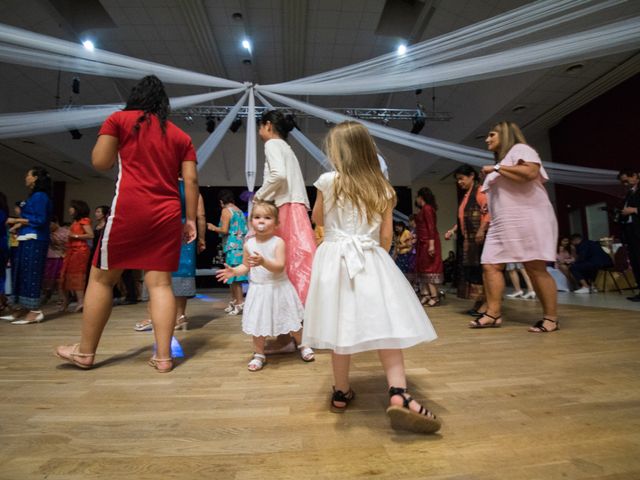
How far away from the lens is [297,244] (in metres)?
1.99

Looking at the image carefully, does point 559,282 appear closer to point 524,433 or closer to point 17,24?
point 524,433

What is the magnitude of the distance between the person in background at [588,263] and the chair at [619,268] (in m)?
0.11

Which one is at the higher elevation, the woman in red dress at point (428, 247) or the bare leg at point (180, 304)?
the woman in red dress at point (428, 247)

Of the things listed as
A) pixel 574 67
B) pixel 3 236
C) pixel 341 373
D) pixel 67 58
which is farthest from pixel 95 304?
pixel 574 67

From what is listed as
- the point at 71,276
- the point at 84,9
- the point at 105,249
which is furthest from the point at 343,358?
the point at 84,9

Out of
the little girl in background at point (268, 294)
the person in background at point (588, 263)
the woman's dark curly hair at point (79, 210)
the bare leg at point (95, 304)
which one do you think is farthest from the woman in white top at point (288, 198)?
the person in background at point (588, 263)

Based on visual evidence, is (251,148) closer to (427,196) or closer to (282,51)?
(427,196)

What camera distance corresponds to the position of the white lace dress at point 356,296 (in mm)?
1059

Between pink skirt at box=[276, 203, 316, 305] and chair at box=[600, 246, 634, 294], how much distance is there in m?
5.81

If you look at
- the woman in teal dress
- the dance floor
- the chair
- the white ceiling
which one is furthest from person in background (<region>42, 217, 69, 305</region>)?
the chair

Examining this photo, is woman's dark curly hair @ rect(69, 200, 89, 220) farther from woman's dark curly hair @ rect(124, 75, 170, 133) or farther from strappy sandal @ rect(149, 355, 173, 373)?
strappy sandal @ rect(149, 355, 173, 373)

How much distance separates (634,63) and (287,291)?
6.70m

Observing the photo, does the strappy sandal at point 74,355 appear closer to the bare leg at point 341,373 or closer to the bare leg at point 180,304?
the bare leg at point 180,304

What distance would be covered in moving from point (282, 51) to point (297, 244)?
5757 mm
